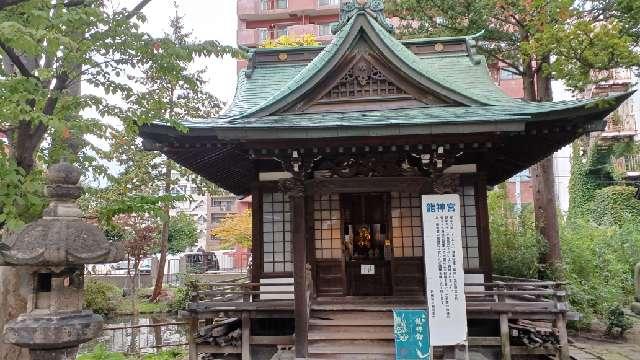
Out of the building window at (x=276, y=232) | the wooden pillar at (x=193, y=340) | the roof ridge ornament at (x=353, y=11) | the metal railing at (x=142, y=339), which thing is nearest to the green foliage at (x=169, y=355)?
the metal railing at (x=142, y=339)

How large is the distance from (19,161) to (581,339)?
43.8ft

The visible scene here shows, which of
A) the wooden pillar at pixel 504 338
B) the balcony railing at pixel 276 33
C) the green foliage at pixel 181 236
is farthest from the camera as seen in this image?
A: the green foliage at pixel 181 236

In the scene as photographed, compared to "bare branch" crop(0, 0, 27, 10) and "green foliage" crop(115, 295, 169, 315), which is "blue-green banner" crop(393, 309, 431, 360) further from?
"green foliage" crop(115, 295, 169, 315)

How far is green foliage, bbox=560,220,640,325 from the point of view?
1261 cm

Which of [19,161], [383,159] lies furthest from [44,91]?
[383,159]

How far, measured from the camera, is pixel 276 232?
10.7m

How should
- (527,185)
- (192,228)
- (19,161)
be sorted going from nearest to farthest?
1. (19,161)
2. (527,185)
3. (192,228)

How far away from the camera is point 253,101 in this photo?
11.8m

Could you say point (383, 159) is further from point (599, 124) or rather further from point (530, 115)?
point (599, 124)

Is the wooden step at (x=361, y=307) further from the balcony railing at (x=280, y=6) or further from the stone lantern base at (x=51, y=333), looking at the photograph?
the balcony railing at (x=280, y=6)

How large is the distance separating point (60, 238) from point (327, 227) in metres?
6.76

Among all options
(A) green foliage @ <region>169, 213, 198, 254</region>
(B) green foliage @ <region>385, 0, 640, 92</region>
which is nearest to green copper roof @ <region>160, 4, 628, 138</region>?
(B) green foliage @ <region>385, 0, 640, 92</region>

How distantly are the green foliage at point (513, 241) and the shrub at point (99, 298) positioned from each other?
56.8ft

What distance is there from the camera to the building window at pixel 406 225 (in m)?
10.2
